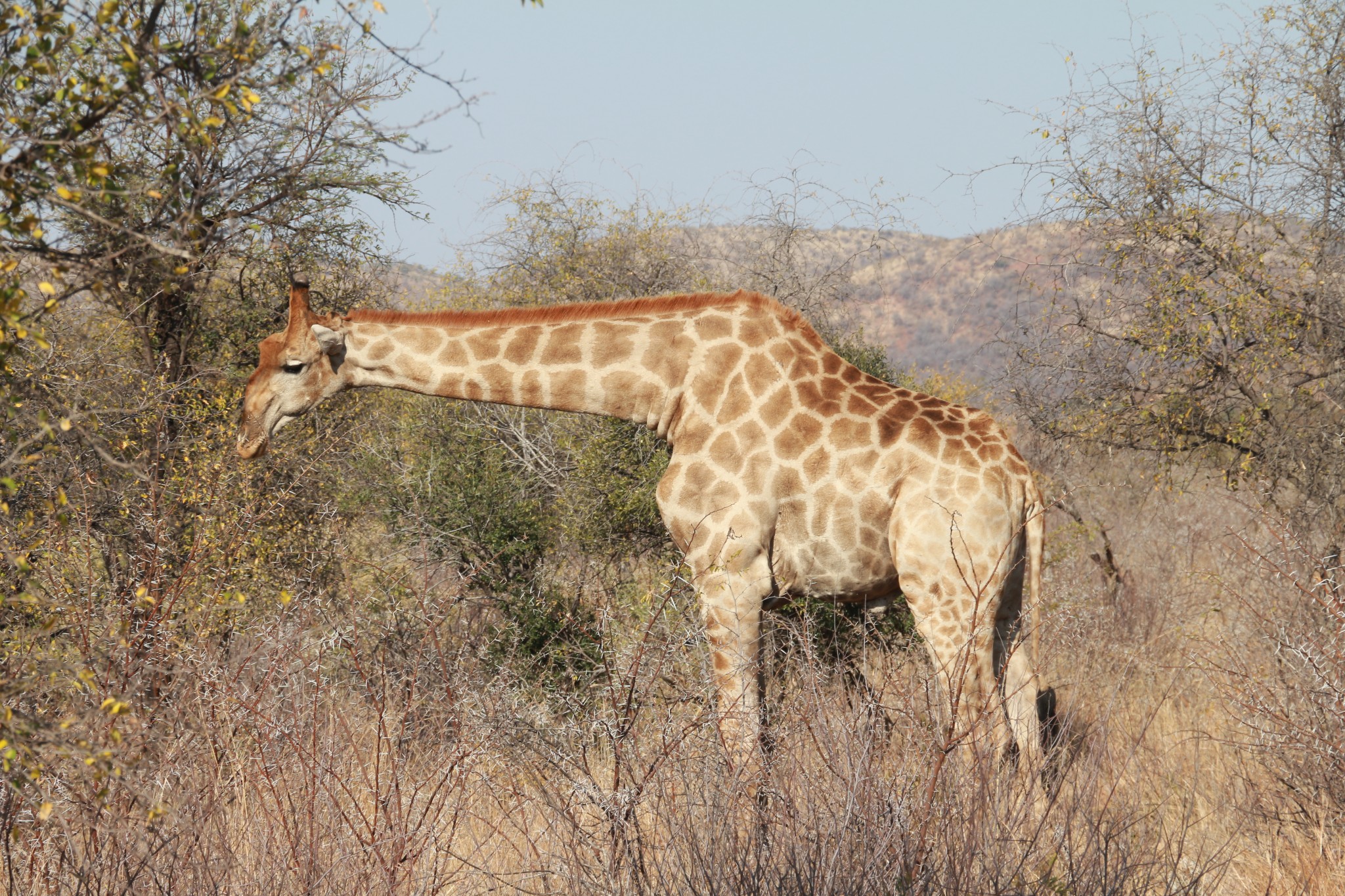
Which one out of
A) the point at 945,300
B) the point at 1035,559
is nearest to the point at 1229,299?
the point at 1035,559

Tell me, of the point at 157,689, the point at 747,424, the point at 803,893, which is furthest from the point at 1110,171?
the point at 157,689

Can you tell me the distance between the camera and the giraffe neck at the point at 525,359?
6.57m

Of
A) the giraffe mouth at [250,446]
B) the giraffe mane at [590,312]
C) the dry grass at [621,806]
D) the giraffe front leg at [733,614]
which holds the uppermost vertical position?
the giraffe mane at [590,312]

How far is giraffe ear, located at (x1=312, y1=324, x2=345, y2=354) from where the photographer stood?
20.9 ft

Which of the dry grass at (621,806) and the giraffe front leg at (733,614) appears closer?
the dry grass at (621,806)

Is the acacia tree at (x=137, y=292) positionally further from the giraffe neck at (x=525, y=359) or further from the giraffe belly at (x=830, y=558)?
the giraffe belly at (x=830, y=558)

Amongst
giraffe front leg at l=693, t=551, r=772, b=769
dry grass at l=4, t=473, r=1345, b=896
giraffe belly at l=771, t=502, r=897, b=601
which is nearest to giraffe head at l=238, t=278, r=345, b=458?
dry grass at l=4, t=473, r=1345, b=896

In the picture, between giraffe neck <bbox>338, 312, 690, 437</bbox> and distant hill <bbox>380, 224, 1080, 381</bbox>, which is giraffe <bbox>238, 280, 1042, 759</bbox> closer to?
giraffe neck <bbox>338, 312, 690, 437</bbox>

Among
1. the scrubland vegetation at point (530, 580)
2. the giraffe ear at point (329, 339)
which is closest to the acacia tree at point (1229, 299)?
the scrubland vegetation at point (530, 580)

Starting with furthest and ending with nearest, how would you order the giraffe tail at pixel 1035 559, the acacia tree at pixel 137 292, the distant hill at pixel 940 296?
the distant hill at pixel 940 296 → the giraffe tail at pixel 1035 559 → the acacia tree at pixel 137 292

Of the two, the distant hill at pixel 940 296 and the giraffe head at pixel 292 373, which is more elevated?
the distant hill at pixel 940 296

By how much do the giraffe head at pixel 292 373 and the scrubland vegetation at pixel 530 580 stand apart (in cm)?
38

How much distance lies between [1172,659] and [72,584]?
8072mm

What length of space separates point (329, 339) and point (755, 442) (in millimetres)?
2515
